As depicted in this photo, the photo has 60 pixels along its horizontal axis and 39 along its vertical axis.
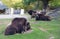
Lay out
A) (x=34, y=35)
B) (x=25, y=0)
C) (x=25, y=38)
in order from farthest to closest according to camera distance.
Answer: (x=25, y=0)
(x=34, y=35)
(x=25, y=38)

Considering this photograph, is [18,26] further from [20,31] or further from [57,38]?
[57,38]

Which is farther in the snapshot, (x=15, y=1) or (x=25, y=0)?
(x=15, y=1)

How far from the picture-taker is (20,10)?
46.7 metres

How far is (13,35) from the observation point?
44.5 feet

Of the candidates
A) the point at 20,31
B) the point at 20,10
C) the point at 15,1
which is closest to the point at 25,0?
the point at 15,1

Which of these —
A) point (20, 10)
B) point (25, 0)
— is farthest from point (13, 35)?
point (20, 10)

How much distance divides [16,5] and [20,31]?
30289 millimetres

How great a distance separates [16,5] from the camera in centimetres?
4444

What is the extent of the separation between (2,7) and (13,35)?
106ft

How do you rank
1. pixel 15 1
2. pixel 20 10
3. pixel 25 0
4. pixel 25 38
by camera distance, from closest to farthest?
pixel 25 38 → pixel 25 0 → pixel 15 1 → pixel 20 10

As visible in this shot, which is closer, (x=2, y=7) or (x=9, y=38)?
(x=9, y=38)

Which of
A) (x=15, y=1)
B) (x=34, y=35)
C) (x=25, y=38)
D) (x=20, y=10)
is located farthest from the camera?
(x=20, y=10)

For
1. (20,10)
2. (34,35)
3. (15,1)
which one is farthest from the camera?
(20,10)

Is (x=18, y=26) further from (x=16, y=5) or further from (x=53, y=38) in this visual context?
(x=16, y=5)
